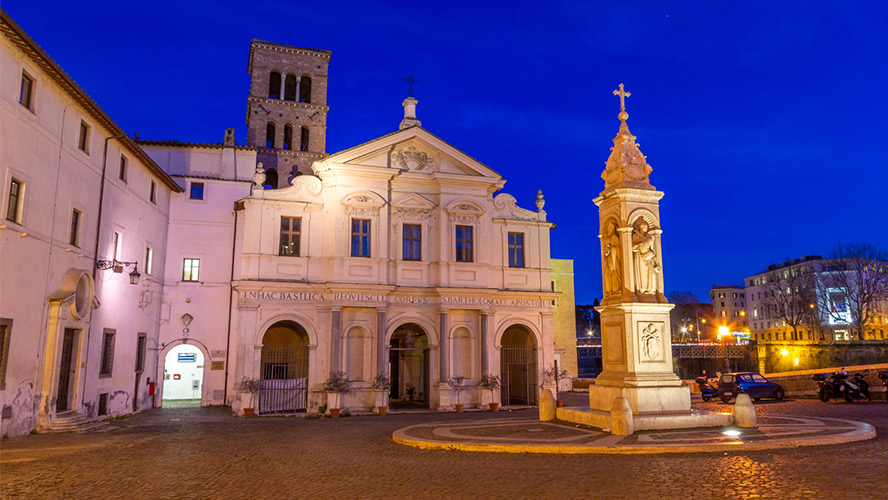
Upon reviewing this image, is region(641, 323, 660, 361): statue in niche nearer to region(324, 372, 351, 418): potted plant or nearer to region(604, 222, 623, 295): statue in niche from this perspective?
region(604, 222, 623, 295): statue in niche

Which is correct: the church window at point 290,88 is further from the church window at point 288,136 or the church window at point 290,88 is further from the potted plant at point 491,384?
the potted plant at point 491,384

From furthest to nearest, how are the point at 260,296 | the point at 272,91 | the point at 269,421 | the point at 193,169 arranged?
the point at 272,91, the point at 193,169, the point at 260,296, the point at 269,421

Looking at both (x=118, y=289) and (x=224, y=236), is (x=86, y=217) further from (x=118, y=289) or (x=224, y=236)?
(x=224, y=236)

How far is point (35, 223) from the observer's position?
15.9 m

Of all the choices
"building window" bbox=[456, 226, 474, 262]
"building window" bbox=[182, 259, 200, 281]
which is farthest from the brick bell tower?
"building window" bbox=[456, 226, 474, 262]

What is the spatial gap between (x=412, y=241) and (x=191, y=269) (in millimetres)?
10384

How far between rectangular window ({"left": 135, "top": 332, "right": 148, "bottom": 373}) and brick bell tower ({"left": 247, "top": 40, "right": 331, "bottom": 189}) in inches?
805

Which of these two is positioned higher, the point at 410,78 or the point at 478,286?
the point at 410,78

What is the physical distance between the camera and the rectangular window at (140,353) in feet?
79.8

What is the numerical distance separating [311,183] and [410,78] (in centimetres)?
821

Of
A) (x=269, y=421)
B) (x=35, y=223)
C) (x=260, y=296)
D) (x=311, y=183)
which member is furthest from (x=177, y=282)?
(x=35, y=223)

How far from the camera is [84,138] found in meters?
19.0

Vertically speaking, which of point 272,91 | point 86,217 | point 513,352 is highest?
point 272,91

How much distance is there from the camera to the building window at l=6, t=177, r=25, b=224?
1484 cm
